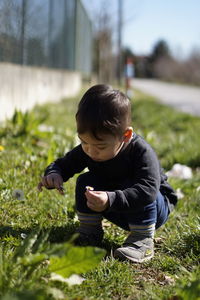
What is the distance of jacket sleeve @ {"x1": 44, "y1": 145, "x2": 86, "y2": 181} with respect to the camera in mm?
2406

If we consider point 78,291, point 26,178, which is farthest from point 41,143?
point 78,291

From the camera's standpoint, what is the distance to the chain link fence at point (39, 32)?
5.42 metres

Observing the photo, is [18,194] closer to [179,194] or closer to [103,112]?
[103,112]

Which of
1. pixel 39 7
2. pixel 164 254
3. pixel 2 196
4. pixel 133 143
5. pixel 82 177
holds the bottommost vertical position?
pixel 164 254

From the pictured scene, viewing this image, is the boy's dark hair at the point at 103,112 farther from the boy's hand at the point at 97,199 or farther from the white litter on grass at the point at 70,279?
the white litter on grass at the point at 70,279

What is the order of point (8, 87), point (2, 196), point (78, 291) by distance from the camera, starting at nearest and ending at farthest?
point (78, 291)
point (2, 196)
point (8, 87)

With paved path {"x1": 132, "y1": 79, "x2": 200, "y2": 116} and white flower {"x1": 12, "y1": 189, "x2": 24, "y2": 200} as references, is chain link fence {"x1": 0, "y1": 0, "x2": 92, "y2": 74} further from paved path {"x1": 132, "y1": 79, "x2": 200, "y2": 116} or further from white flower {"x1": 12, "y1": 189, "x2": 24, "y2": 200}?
paved path {"x1": 132, "y1": 79, "x2": 200, "y2": 116}

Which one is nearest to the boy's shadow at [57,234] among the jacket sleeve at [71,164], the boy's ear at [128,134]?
the jacket sleeve at [71,164]

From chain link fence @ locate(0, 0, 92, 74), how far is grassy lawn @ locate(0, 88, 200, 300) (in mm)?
1624

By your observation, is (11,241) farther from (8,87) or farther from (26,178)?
(8,87)

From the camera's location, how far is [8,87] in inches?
223

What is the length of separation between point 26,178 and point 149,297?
150 centimetres

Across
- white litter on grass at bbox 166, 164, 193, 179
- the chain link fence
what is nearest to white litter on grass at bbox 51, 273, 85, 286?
white litter on grass at bbox 166, 164, 193, 179

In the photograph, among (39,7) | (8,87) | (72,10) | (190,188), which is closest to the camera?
(190,188)
